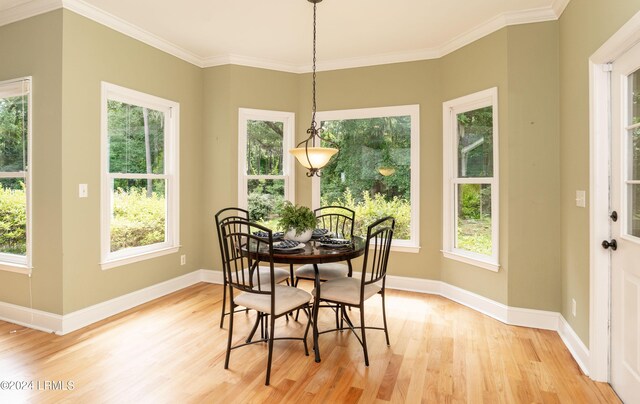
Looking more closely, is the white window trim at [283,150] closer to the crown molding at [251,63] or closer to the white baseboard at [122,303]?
the crown molding at [251,63]

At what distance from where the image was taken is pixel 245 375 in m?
2.36

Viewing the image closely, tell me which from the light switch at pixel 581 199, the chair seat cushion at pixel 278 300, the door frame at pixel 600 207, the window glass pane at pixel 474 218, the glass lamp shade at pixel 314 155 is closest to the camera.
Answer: the door frame at pixel 600 207

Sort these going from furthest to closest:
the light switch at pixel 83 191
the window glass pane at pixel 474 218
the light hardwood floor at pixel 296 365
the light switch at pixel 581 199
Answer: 1. the window glass pane at pixel 474 218
2. the light switch at pixel 83 191
3. the light switch at pixel 581 199
4. the light hardwood floor at pixel 296 365

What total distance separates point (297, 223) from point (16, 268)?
263cm

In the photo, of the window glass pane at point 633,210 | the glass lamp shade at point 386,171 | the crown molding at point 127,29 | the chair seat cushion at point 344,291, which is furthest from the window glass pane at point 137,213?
the window glass pane at point 633,210

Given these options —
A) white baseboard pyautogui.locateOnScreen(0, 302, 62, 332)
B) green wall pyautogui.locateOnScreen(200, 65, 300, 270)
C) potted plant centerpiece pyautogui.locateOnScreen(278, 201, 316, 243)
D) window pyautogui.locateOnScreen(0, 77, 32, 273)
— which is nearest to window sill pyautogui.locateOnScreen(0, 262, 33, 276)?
window pyautogui.locateOnScreen(0, 77, 32, 273)

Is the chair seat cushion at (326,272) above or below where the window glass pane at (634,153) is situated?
below

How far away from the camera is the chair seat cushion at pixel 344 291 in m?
2.59

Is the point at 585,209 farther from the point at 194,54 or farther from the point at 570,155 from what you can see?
the point at 194,54

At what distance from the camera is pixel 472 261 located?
12.0ft

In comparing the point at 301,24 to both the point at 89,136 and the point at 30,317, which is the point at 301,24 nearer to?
the point at 89,136

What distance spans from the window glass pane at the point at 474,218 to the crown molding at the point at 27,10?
4199 mm

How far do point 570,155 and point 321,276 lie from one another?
2.25m

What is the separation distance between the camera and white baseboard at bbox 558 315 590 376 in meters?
2.44
